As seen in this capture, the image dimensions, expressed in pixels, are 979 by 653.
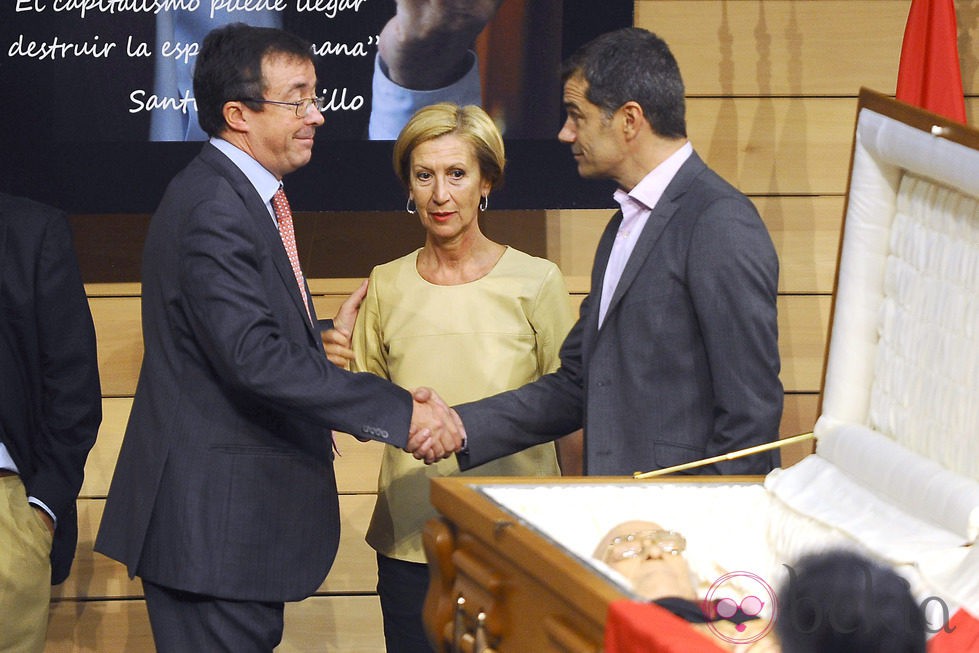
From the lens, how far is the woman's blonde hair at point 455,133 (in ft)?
9.36

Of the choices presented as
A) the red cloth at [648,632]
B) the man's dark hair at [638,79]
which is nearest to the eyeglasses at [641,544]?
the red cloth at [648,632]

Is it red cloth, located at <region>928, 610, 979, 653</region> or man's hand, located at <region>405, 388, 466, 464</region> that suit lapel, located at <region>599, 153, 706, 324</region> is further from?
red cloth, located at <region>928, 610, 979, 653</region>

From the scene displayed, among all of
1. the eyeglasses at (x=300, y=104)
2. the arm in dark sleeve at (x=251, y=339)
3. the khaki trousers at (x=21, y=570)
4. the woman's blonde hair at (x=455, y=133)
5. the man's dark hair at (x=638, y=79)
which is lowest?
the khaki trousers at (x=21, y=570)

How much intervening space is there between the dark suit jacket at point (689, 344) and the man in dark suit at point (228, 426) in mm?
376

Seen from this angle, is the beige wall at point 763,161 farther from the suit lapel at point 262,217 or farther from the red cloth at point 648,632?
the red cloth at point 648,632

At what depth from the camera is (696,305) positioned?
2273 mm

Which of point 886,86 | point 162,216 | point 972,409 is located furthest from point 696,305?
point 886,86

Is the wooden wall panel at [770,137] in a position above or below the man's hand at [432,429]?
above

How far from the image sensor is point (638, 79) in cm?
246

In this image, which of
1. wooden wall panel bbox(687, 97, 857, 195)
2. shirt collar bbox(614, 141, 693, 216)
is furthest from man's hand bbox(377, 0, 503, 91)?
shirt collar bbox(614, 141, 693, 216)

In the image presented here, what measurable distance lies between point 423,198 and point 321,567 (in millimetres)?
810

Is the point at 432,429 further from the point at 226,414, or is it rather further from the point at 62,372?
the point at 62,372

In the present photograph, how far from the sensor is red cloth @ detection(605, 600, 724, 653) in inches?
49.7

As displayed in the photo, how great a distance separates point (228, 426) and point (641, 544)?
0.87 m
